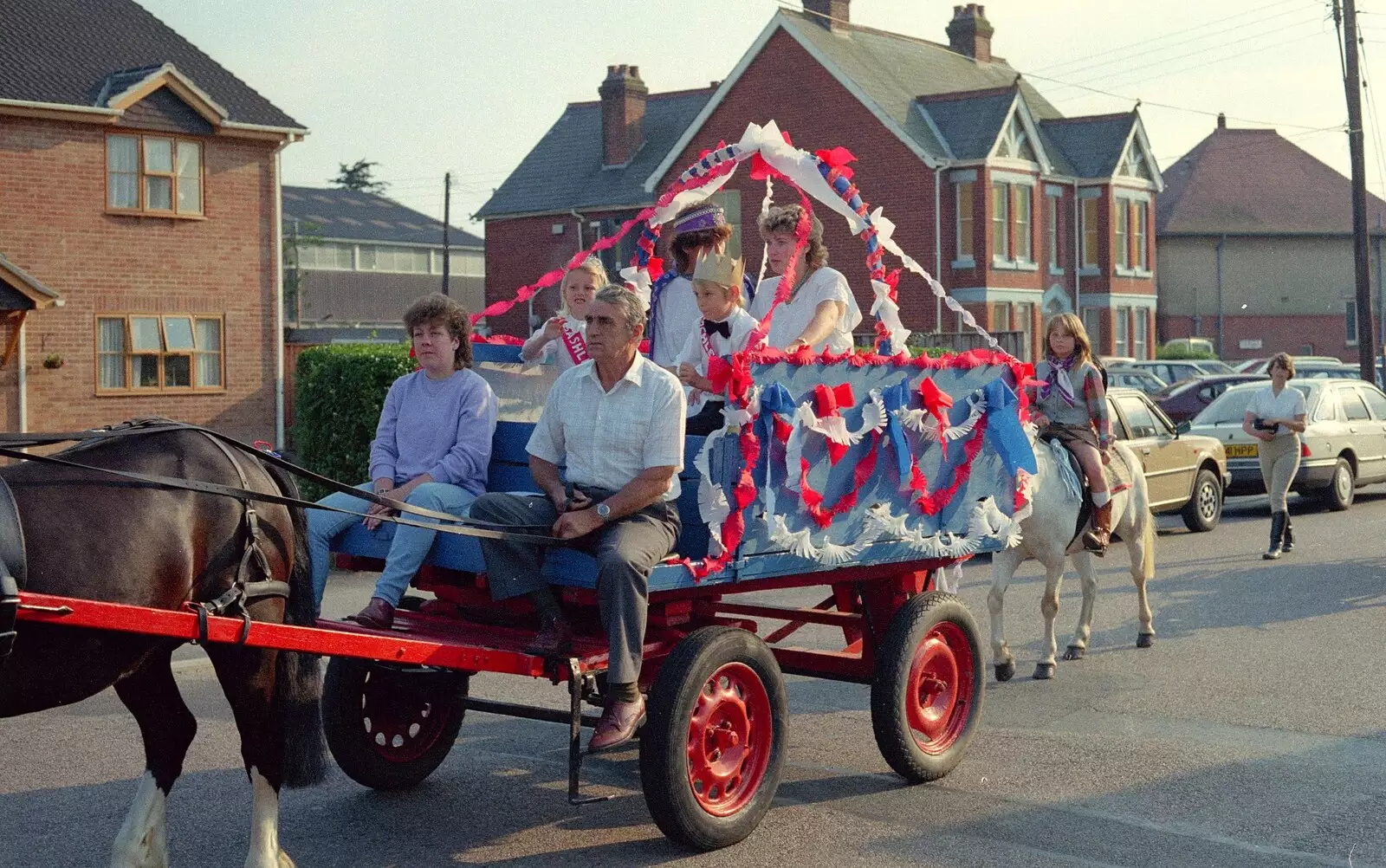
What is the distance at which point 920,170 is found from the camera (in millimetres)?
41844

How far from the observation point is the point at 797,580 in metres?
6.72

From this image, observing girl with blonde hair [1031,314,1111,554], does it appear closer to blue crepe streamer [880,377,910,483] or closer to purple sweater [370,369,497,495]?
blue crepe streamer [880,377,910,483]

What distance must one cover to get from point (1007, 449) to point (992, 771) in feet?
4.97

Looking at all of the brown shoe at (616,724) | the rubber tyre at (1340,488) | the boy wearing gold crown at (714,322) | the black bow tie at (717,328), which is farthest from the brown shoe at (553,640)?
the rubber tyre at (1340,488)

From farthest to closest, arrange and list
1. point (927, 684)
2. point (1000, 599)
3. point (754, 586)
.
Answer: point (1000, 599) → point (927, 684) → point (754, 586)

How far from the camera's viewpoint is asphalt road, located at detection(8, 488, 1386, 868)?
586 centimetres

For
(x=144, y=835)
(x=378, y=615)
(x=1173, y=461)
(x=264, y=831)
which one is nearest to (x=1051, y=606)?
(x=378, y=615)

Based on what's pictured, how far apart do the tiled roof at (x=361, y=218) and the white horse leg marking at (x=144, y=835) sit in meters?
65.0

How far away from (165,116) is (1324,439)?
2008 cm

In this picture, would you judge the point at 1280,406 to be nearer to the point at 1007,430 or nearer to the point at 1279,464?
the point at 1279,464

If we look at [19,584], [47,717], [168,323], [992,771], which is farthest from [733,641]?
[168,323]

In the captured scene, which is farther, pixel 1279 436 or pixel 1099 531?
pixel 1279 436

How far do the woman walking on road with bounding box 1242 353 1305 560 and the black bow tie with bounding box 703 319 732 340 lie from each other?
31.7 ft

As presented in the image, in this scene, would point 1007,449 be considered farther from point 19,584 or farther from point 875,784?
point 19,584
